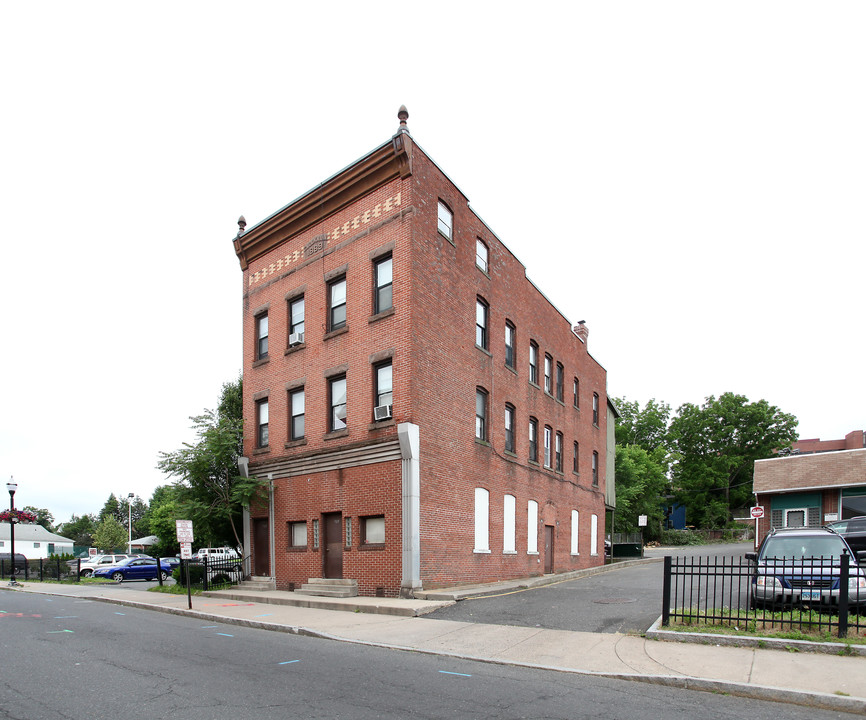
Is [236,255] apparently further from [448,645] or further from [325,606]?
[448,645]

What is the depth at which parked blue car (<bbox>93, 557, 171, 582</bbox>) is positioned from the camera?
3566 cm

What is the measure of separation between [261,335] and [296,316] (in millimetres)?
2419

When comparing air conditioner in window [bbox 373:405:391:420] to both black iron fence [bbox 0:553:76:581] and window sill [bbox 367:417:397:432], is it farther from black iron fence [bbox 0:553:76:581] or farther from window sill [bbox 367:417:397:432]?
black iron fence [bbox 0:553:76:581]

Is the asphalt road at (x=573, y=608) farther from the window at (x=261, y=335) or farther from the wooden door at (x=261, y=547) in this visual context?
the window at (x=261, y=335)

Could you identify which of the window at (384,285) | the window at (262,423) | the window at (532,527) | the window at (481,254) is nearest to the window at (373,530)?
the window at (384,285)

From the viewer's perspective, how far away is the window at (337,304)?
21531 millimetres

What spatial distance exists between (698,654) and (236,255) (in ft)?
70.3

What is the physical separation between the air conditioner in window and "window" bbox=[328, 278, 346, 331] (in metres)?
3.57

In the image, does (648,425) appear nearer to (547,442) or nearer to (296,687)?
(547,442)

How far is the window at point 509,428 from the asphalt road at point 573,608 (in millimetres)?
5732

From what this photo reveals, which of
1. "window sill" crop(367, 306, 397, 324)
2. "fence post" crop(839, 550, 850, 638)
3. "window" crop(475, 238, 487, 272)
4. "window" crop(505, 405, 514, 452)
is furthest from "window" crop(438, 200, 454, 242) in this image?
"fence post" crop(839, 550, 850, 638)

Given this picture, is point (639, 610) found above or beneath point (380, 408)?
beneath

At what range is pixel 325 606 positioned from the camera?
17.3 metres

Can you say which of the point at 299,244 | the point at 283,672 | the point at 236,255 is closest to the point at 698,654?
the point at 283,672
